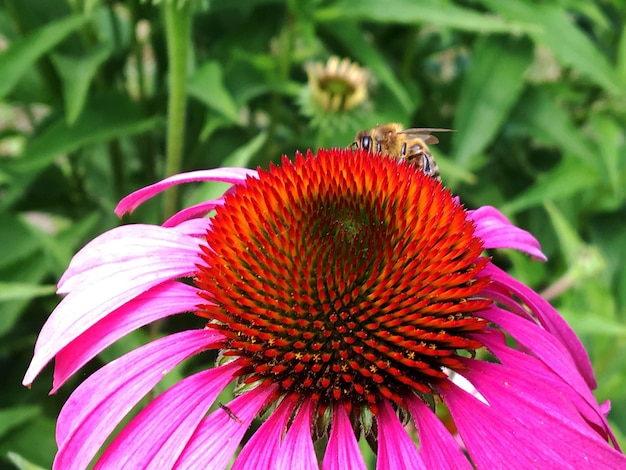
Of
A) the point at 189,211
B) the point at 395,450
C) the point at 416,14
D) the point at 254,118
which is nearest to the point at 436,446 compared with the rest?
the point at 395,450

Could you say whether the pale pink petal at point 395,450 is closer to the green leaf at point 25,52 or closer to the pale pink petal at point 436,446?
the pale pink petal at point 436,446

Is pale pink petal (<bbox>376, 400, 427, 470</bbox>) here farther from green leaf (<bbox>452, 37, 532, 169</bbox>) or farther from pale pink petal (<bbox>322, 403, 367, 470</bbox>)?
green leaf (<bbox>452, 37, 532, 169</bbox>)

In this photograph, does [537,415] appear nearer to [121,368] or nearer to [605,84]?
[121,368]

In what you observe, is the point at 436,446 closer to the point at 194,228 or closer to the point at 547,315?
the point at 547,315

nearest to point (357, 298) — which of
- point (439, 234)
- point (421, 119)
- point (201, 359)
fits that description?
point (439, 234)

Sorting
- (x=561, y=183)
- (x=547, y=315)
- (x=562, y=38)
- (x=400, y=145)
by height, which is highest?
(x=562, y=38)

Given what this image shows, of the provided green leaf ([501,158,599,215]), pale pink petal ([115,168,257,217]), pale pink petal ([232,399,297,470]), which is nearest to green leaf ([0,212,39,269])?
pale pink petal ([115,168,257,217])

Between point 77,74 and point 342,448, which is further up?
point 77,74
